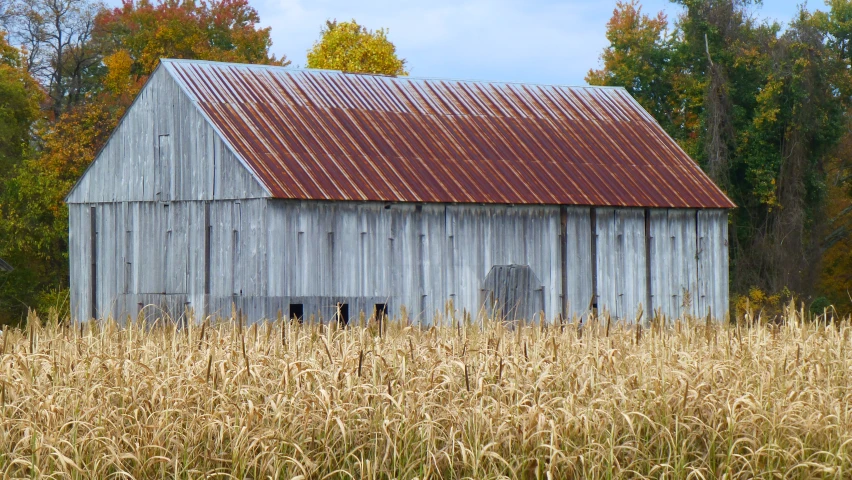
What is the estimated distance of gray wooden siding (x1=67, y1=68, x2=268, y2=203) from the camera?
72.1ft

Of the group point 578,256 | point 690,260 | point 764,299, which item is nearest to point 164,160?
point 578,256

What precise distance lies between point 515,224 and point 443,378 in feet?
45.9

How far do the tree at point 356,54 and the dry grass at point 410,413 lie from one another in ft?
117

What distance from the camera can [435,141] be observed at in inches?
966

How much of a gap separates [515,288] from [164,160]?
23.6ft

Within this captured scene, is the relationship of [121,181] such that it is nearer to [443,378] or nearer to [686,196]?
[686,196]

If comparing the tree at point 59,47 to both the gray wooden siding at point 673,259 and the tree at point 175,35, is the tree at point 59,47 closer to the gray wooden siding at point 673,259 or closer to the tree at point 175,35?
the tree at point 175,35

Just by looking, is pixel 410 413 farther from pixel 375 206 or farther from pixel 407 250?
pixel 407 250

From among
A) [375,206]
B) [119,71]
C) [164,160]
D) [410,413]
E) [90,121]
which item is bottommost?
[410,413]

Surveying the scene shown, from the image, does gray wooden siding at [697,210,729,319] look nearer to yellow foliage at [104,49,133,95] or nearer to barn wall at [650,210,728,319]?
barn wall at [650,210,728,319]

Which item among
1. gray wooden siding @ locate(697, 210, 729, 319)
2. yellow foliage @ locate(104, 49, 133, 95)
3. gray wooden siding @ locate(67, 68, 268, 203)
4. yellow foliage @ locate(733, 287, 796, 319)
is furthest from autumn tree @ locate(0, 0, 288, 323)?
yellow foliage @ locate(733, 287, 796, 319)

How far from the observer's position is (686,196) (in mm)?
25812

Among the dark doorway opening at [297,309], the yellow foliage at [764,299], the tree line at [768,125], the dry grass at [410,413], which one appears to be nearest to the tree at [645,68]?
the tree line at [768,125]

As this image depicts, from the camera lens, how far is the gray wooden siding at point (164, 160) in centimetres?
2198
